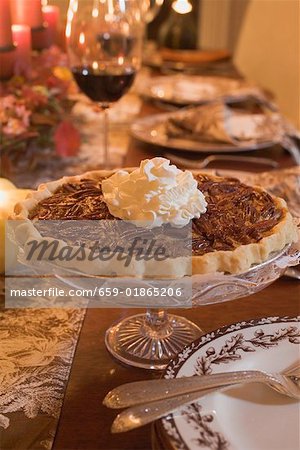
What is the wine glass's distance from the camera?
1.21 meters

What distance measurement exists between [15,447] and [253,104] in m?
1.54

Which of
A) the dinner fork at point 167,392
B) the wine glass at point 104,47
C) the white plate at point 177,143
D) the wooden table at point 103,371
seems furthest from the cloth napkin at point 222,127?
the dinner fork at point 167,392

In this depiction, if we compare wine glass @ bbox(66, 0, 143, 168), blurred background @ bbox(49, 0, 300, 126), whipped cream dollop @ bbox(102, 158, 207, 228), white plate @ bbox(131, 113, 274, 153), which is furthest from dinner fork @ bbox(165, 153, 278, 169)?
blurred background @ bbox(49, 0, 300, 126)

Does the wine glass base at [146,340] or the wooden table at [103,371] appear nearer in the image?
the wooden table at [103,371]

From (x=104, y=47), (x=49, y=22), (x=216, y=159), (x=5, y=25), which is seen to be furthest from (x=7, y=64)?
(x=216, y=159)

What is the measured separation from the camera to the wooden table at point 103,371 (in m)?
0.59

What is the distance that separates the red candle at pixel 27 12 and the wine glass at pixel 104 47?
0.52 ft

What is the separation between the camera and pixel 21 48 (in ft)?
4.28

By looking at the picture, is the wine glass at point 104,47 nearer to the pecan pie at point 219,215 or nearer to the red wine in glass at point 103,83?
the red wine in glass at point 103,83

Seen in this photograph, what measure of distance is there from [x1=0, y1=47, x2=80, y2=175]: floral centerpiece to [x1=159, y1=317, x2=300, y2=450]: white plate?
71cm

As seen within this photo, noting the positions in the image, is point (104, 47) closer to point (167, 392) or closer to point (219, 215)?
point (219, 215)

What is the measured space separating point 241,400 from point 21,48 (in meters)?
0.98

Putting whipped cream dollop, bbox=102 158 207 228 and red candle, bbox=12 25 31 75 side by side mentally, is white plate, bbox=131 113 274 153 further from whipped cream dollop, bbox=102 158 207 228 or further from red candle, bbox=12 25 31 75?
whipped cream dollop, bbox=102 158 207 228

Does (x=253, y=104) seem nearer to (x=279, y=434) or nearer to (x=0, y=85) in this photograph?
(x=0, y=85)
